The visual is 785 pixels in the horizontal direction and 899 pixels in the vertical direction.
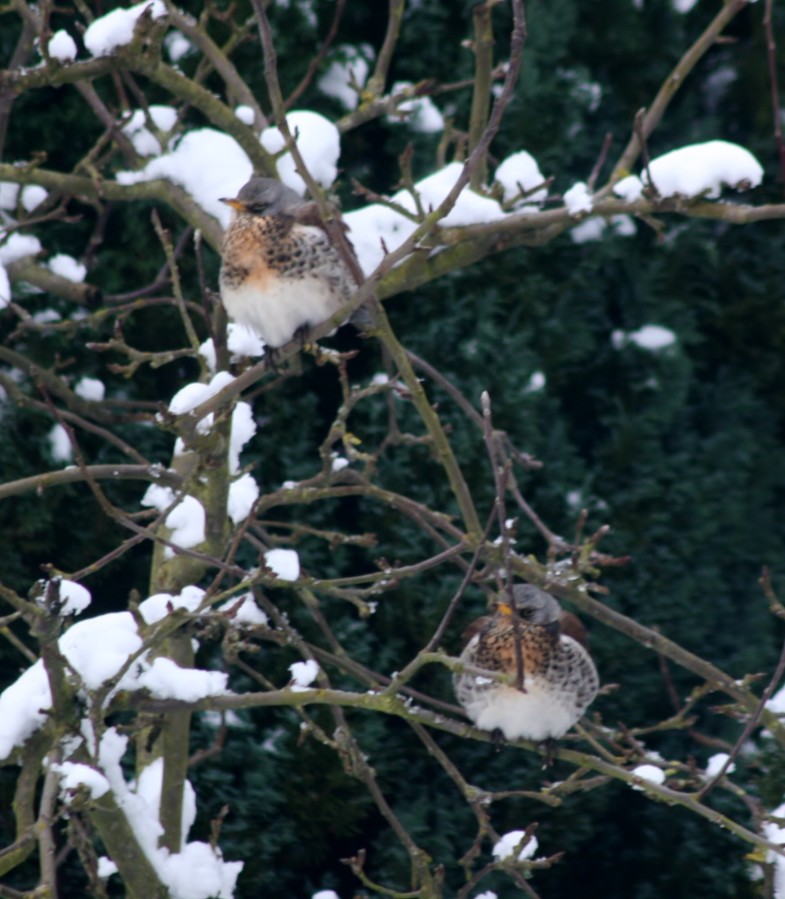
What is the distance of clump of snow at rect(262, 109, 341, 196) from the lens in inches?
138

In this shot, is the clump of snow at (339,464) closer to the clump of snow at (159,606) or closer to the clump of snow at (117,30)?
the clump of snow at (159,606)

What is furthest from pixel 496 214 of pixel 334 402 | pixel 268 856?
pixel 268 856

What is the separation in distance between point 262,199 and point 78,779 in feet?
5.03

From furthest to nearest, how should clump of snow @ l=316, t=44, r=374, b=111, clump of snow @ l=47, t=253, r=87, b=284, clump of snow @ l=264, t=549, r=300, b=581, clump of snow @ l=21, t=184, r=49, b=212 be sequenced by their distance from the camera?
clump of snow @ l=316, t=44, r=374, b=111 → clump of snow @ l=21, t=184, r=49, b=212 → clump of snow @ l=47, t=253, r=87, b=284 → clump of snow @ l=264, t=549, r=300, b=581

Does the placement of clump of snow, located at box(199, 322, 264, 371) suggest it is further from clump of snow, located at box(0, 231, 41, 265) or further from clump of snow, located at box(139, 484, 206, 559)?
clump of snow, located at box(0, 231, 41, 265)

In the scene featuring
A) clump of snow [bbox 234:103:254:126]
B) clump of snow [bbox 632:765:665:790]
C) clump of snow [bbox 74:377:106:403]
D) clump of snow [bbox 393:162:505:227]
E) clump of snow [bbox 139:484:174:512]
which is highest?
clump of snow [bbox 234:103:254:126]

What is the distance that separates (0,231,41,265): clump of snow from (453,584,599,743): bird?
1.63 m

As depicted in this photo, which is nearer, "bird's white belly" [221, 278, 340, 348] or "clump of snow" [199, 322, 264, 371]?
"bird's white belly" [221, 278, 340, 348]

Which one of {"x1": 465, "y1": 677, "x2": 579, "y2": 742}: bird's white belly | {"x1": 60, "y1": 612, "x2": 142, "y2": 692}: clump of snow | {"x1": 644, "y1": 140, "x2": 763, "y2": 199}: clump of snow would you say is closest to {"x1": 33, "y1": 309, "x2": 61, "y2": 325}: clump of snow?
{"x1": 60, "y1": 612, "x2": 142, "y2": 692}: clump of snow

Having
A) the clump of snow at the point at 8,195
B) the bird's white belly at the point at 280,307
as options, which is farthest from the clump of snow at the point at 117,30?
the clump of snow at the point at 8,195

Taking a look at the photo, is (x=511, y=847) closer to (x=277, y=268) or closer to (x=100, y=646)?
(x=100, y=646)

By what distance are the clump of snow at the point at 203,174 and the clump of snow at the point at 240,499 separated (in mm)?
756

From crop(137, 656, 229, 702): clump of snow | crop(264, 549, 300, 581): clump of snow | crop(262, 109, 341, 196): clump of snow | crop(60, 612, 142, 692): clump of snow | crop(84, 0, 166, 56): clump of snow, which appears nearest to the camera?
crop(60, 612, 142, 692): clump of snow

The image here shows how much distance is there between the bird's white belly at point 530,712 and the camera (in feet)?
10.7
